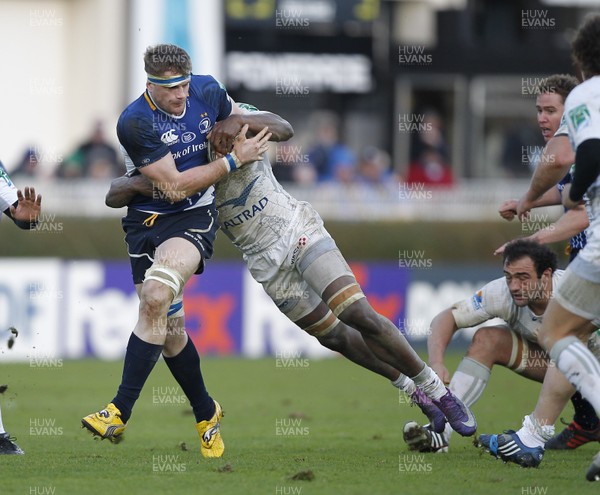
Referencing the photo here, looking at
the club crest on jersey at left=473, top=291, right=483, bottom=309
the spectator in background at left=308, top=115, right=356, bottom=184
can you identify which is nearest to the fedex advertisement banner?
the spectator in background at left=308, top=115, right=356, bottom=184

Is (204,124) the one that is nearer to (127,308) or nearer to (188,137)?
(188,137)

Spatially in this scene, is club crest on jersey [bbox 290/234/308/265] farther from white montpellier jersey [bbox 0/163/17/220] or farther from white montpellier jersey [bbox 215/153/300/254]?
white montpellier jersey [bbox 0/163/17/220]

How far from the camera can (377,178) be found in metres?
22.9

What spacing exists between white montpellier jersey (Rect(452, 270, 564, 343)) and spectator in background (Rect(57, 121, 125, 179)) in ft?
40.5

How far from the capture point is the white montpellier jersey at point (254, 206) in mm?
9180

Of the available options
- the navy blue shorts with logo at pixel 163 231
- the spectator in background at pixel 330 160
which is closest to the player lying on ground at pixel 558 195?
the navy blue shorts with logo at pixel 163 231

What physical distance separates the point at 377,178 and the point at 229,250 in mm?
3923

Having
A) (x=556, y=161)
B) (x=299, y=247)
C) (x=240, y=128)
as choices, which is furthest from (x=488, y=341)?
(x=240, y=128)

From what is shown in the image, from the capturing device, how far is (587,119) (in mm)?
7125

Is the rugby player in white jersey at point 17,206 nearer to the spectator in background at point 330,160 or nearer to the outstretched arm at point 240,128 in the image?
the outstretched arm at point 240,128

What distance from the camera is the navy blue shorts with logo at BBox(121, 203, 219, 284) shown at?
886 centimetres

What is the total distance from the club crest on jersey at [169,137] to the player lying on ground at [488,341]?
2.54 m

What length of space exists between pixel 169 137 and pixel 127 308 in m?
9.44

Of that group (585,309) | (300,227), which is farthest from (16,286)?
(585,309)
